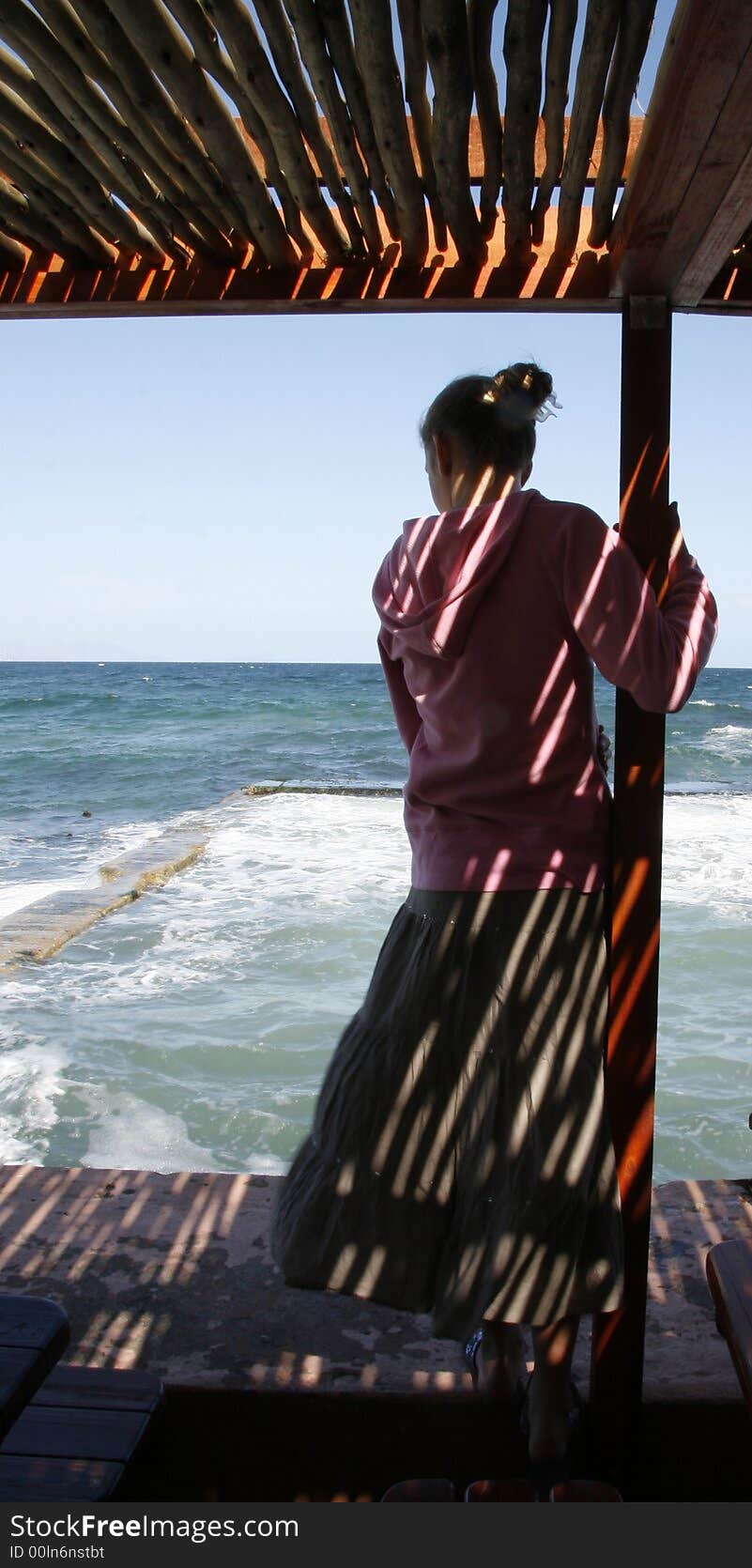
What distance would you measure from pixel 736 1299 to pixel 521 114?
150 cm

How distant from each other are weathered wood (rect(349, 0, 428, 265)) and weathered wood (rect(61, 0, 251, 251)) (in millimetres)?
240

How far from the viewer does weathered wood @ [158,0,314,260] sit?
4.08 feet

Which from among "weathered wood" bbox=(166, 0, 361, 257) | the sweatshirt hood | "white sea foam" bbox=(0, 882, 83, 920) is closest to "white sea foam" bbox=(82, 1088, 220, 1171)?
the sweatshirt hood

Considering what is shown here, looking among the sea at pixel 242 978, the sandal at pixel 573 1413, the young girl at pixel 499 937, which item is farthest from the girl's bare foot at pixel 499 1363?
the sea at pixel 242 978

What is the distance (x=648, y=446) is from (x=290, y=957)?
16.0 ft

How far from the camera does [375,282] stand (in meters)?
1.66

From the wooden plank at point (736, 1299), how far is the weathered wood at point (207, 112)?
5.11ft

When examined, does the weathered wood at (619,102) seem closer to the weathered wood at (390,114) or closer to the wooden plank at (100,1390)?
the weathered wood at (390,114)

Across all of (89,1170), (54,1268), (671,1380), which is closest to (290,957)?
(89,1170)

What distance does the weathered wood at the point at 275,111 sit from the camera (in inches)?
48.6

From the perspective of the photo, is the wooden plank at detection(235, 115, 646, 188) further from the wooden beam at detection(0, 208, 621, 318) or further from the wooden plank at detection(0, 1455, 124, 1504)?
the wooden plank at detection(0, 1455, 124, 1504)

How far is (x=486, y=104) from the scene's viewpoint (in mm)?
1371

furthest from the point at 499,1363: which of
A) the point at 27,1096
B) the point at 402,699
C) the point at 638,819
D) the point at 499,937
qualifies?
Result: the point at 27,1096

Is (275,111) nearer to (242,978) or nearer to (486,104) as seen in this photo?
(486,104)
